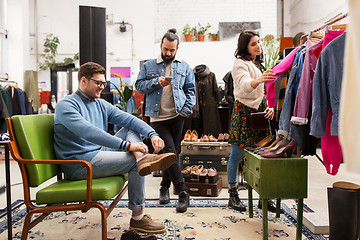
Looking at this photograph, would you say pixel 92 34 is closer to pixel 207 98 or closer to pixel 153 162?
pixel 207 98

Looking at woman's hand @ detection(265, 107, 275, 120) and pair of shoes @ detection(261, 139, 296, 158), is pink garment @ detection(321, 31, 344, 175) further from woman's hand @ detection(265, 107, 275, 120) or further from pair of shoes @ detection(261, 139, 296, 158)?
woman's hand @ detection(265, 107, 275, 120)

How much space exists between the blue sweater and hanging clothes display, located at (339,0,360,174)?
179 centimetres

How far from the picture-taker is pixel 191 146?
3.96 metres

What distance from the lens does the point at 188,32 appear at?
932cm

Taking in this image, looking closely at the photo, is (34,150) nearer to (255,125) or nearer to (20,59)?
(255,125)

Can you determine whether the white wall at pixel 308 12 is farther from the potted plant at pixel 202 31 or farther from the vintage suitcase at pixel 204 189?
the vintage suitcase at pixel 204 189

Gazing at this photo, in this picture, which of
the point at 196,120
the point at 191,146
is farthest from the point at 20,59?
the point at 191,146

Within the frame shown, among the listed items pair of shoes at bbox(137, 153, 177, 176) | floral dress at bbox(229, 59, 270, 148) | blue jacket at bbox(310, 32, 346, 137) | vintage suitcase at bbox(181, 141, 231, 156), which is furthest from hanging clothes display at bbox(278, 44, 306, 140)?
vintage suitcase at bbox(181, 141, 231, 156)

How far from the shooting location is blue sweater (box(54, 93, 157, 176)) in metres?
2.16

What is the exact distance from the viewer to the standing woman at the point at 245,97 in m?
2.71

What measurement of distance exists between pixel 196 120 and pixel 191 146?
132 centimetres

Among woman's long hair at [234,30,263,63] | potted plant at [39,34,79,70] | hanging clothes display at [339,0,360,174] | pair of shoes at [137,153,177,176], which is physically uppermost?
potted plant at [39,34,79,70]

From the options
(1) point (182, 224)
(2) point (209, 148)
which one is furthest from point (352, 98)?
(2) point (209, 148)

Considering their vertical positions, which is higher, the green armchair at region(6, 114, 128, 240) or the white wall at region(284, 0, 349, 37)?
the white wall at region(284, 0, 349, 37)
